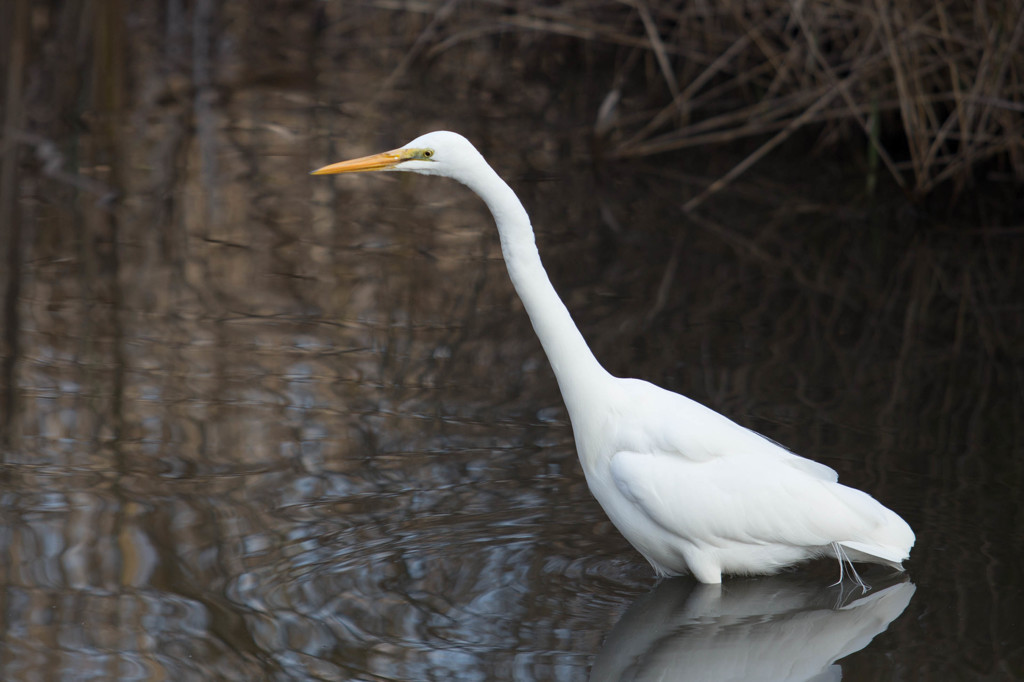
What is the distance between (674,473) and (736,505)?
0.57 ft

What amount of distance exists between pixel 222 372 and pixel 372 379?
0.54m

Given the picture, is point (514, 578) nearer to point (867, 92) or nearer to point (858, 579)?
point (858, 579)

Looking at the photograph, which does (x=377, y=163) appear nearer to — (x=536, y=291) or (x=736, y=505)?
(x=536, y=291)

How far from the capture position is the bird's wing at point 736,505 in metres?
3.06

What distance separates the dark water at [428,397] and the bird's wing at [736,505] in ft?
0.70

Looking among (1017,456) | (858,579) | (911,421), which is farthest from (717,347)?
(858,579)

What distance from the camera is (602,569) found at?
10.8 feet

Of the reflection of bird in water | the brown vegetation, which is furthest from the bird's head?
the brown vegetation

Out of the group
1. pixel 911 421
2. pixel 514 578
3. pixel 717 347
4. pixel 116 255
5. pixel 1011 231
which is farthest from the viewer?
pixel 1011 231

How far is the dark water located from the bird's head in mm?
991

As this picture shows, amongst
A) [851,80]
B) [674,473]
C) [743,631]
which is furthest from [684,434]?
[851,80]

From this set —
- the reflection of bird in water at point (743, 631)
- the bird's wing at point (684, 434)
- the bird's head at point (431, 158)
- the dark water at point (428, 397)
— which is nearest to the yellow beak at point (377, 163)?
the bird's head at point (431, 158)

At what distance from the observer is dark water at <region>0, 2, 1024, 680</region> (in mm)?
2938

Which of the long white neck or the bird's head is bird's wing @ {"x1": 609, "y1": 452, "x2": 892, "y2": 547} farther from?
the bird's head
